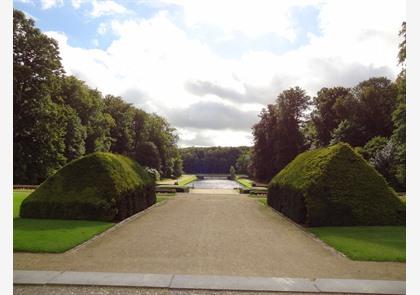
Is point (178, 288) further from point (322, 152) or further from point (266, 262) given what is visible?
point (322, 152)

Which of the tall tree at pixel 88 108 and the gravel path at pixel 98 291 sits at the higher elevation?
the tall tree at pixel 88 108

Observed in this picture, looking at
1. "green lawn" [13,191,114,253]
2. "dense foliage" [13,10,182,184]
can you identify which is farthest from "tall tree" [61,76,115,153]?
"green lawn" [13,191,114,253]

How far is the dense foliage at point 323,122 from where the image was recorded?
53.8m

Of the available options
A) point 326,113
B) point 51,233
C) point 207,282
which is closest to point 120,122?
point 326,113

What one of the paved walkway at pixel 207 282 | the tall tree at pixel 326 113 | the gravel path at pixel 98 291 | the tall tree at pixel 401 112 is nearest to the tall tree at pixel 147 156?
the tall tree at pixel 326 113

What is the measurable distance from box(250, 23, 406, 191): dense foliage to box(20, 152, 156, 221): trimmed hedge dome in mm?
31020

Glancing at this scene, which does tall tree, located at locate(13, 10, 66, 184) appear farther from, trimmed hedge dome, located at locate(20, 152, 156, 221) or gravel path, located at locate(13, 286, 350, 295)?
gravel path, located at locate(13, 286, 350, 295)

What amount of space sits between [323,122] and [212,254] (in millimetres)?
55531

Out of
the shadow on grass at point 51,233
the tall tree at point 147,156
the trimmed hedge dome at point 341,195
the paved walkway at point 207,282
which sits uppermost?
the tall tree at point 147,156

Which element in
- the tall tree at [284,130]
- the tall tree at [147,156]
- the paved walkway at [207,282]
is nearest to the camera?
the paved walkway at [207,282]

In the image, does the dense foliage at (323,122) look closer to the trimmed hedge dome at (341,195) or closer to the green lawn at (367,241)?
the trimmed hedge dome at (341,195)

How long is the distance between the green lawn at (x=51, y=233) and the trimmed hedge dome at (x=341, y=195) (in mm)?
8081

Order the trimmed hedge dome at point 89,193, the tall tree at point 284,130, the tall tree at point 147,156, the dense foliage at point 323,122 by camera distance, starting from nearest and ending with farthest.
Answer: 1. the trimmed hedge dome at point 89,193
2. the dense foliage at point 323,122
3. the tall tree at point 284,130
4. the tall tree at point 147,156

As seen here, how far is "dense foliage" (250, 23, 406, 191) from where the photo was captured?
5378cm
